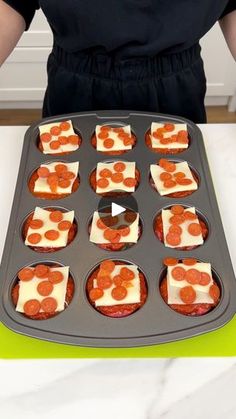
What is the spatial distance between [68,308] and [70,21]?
0.51 m

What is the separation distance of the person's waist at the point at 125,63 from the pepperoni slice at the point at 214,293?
0.45m

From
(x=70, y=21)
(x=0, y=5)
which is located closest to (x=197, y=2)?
(x=70, y=21)

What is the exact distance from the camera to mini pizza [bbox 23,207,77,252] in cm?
71

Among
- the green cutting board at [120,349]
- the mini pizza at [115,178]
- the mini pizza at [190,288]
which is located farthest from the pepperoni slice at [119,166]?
the green cutting board at [120,349]

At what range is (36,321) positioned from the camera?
61cm

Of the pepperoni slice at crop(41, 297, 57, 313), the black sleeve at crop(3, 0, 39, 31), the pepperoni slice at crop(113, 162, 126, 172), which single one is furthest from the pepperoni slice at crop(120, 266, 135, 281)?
the black sleeve at crop(3, 0, 39, 31)

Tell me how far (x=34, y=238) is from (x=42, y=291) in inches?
3.9

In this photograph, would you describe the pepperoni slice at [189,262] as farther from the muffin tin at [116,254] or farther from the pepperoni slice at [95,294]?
the pepperoni slice at [95,294]

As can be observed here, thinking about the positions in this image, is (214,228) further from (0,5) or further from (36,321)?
(0,5)

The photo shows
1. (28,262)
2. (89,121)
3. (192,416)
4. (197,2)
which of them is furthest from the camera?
(89,121)

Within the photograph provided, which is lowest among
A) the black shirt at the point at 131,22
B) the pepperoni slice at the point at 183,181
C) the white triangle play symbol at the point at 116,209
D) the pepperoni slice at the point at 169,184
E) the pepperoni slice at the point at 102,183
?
the white triangle play symbol at the point at 116,209

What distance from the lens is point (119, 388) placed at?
591 mm

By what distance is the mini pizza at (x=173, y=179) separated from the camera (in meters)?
0.79

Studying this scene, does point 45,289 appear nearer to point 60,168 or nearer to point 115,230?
point 115,230
